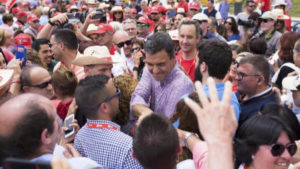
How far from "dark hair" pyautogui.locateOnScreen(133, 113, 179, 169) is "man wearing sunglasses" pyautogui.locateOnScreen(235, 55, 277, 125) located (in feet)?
4.91

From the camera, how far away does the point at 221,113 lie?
1398 mm

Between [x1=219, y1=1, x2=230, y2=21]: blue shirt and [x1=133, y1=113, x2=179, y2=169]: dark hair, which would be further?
[x1=219, y1=1, x2=230, y2=21]: blue shirt

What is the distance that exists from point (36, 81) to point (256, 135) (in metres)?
2.20

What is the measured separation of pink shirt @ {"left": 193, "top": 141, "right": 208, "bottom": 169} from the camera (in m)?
2.09

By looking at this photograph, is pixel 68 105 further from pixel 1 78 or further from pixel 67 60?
pixel 67 60

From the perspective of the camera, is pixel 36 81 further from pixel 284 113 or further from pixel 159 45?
pixel 284 113

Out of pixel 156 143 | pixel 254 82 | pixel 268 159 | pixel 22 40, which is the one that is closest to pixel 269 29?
pixel 254 82

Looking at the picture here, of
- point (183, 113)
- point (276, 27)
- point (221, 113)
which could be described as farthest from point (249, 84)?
point (276, 27)

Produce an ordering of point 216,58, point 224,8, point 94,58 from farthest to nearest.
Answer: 1. point 224,8
2. point 94,58
3. point 216,58

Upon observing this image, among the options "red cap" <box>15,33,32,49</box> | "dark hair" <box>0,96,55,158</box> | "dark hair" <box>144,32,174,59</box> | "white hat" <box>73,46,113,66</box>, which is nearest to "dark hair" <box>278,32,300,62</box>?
"dark hair" <box>144,32,174,59</box>

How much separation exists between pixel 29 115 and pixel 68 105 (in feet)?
4.84

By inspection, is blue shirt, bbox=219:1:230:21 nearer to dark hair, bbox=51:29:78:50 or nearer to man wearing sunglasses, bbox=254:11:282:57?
man wearing sunglasses, bbox=254:11:282:57

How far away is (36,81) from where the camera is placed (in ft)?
11.2

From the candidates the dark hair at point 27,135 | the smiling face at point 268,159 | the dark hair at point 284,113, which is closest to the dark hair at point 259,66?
the dark hair at point 284,113
